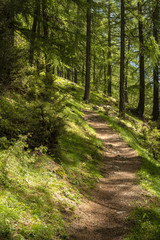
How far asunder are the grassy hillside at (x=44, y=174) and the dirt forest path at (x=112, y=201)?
0.27m

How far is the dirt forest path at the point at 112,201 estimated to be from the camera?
4.62m

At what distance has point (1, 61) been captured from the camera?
6988 millimetres

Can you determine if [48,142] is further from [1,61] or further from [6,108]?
[1,61]

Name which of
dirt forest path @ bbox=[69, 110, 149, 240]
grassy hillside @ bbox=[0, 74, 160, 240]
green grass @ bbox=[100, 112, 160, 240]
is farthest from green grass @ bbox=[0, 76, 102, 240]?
green grass @ bbox=[100, 112, 160, 240]

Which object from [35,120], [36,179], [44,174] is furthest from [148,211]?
[35,120]

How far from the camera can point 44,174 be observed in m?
5.66

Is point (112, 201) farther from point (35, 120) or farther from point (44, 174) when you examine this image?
point (35, 120)

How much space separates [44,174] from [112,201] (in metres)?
2.19

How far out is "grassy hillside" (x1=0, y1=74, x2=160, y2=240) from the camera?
12.8 ft

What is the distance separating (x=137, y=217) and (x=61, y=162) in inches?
112

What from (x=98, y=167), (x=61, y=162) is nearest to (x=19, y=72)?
(x=61, y=162)

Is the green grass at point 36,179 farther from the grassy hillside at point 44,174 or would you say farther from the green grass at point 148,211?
the green grass at point 148,211

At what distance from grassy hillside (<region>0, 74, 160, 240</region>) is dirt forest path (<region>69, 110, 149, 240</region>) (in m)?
0.27

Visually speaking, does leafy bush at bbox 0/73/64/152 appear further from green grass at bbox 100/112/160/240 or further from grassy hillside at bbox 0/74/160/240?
green grass at bbox 100/112/160/240
